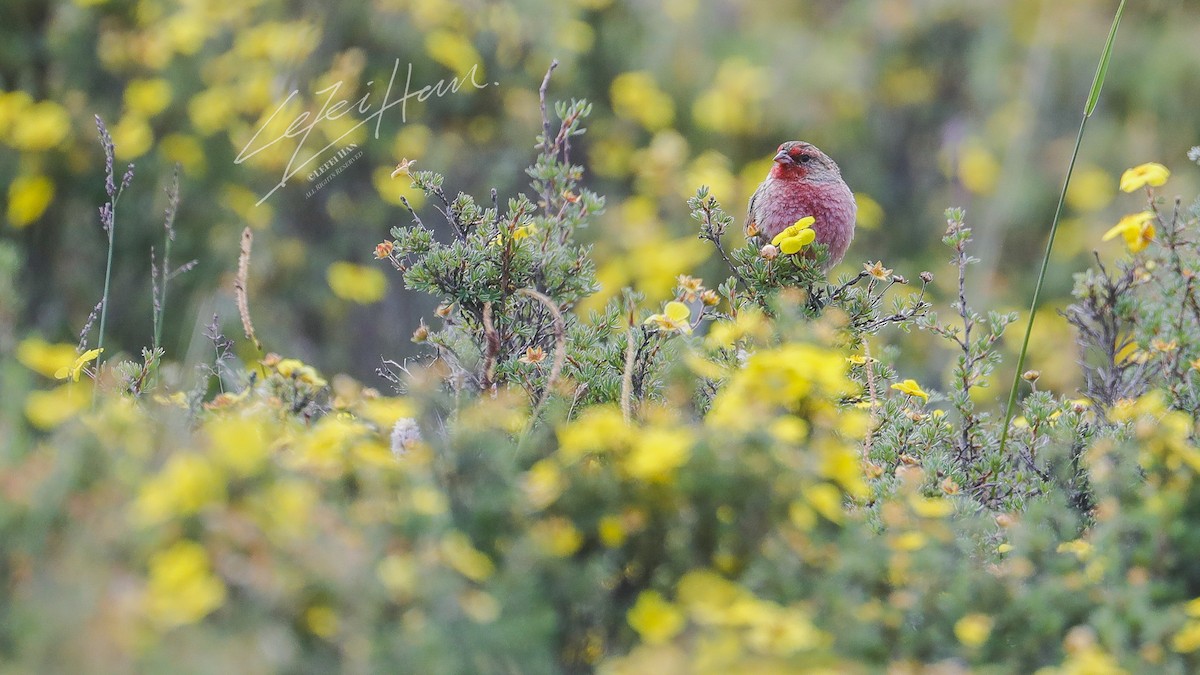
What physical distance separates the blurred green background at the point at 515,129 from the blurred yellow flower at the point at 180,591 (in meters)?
3.25

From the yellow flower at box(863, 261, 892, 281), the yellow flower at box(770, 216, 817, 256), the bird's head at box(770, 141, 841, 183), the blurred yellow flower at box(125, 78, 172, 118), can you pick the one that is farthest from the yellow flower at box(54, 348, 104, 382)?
the blurred yellow flower at box(125, 78, 172, 118)

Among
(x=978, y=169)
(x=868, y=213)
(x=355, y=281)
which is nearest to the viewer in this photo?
(x=355, y=281)

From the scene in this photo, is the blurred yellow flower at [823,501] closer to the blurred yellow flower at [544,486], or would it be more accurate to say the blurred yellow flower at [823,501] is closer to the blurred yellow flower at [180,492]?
the blurred yellow flower at [544,486]

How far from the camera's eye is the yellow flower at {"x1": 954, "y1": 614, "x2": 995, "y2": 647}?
1.77 meters

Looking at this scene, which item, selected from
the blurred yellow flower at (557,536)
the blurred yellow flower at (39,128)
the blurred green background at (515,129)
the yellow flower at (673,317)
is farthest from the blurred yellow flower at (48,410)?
the blurred yellow flower at (39,128)

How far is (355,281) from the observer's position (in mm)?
6785

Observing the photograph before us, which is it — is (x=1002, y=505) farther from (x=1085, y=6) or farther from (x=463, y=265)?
(x=1085, y=6)

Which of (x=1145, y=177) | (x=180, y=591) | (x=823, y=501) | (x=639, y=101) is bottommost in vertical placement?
(x=180, y=591)

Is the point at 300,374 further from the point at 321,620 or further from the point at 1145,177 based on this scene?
the point at 1145,177

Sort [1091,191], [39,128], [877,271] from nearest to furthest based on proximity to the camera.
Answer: [877,271] → [39,128] → [1091,191]

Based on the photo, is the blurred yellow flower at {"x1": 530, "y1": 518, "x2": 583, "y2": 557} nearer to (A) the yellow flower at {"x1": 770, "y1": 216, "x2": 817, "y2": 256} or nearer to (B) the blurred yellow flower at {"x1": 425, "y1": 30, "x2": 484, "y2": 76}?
(A) the yellow flower at {"x1": 770, "y1": 216, "x2": 817, "y2": 256}

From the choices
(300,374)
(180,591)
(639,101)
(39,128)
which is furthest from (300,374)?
(639,101)

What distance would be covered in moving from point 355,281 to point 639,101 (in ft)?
6.79

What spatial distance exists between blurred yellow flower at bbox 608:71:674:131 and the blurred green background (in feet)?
0.05
